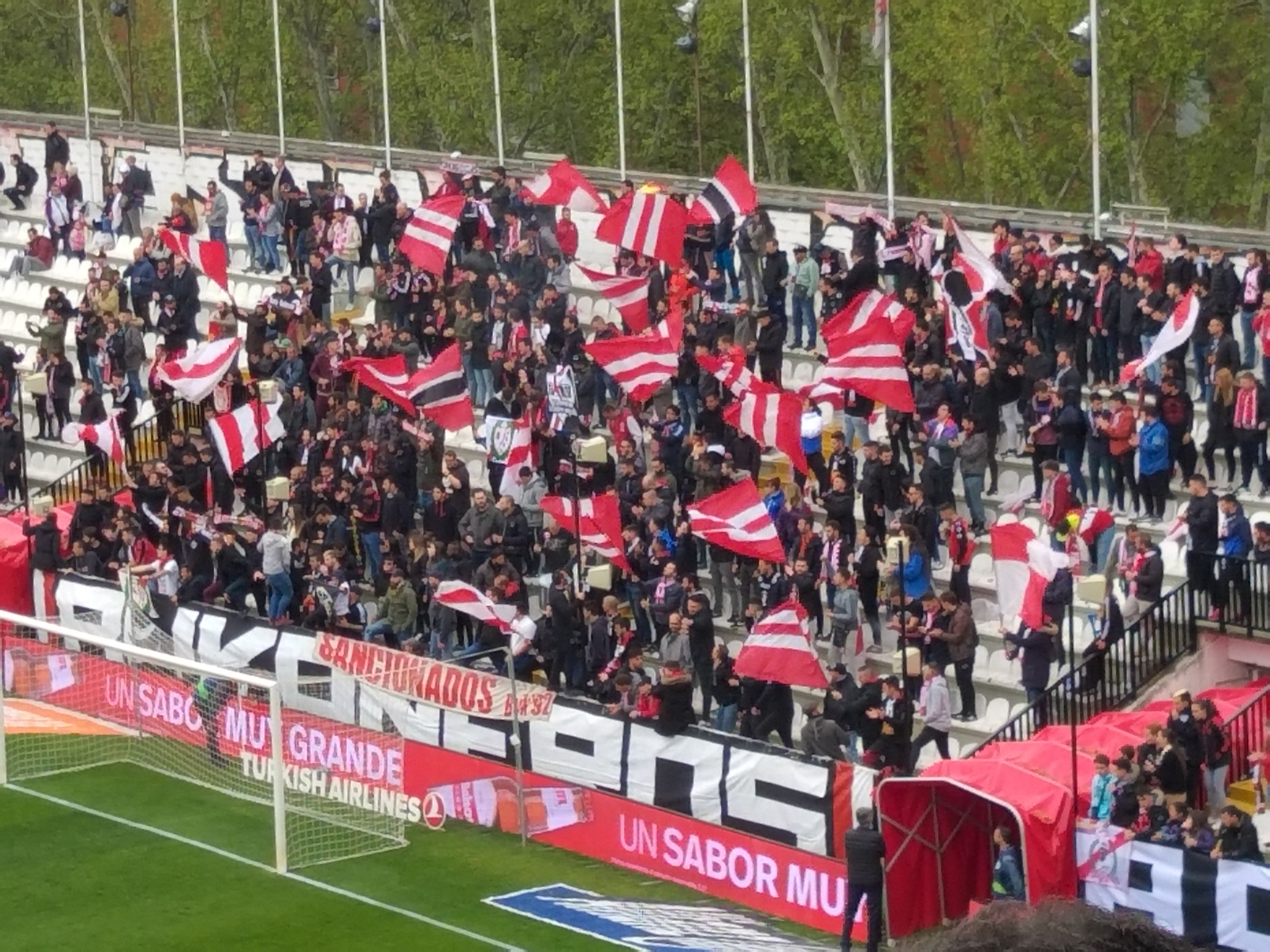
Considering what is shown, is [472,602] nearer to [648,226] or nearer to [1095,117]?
[648,226]

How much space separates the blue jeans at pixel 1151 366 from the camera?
27188mm

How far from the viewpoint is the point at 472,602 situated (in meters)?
25.7

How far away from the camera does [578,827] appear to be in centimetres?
2284

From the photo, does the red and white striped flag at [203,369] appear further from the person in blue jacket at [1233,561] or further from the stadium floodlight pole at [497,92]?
the person in blue jacket at [1233,561]

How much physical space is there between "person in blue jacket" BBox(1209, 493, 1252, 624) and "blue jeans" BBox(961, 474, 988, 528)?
139 inches

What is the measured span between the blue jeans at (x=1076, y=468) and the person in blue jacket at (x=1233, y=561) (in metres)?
2.76

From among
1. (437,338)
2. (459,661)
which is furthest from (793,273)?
(459,661)

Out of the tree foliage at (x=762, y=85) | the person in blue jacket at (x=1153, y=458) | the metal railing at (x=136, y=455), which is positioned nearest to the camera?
the person in blue jacket at (x=1153, y=458)

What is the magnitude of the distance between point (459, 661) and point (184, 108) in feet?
146

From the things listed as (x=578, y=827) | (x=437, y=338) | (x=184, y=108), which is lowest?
(x=578, y=827)

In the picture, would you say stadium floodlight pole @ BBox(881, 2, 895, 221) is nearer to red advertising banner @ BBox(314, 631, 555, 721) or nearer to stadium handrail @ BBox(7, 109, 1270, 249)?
stadium handrail @ BBox(7, 109, 1270, 249)

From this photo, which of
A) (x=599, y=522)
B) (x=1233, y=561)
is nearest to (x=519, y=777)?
(x=599, y=522)

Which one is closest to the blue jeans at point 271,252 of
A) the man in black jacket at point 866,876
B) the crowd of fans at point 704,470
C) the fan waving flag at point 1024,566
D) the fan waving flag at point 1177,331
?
the crowd of fans at point 704,470

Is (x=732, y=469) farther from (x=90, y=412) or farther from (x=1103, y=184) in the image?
(x=1103, y=184)
